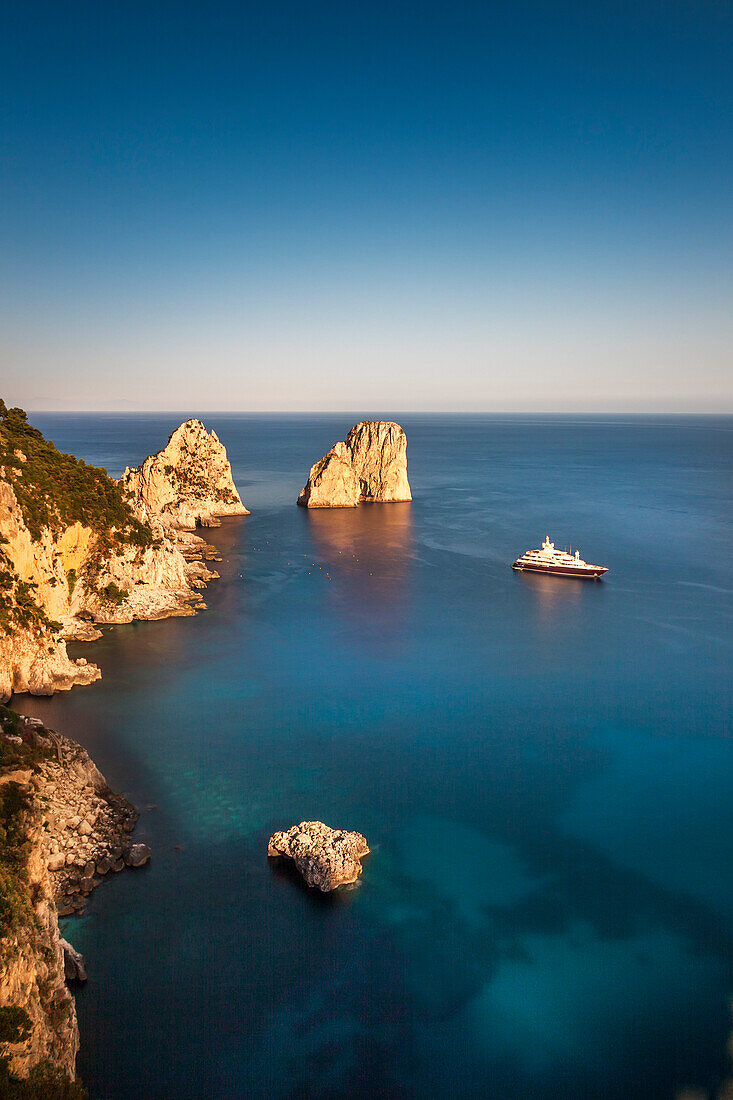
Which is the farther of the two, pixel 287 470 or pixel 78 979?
pixel 287 470

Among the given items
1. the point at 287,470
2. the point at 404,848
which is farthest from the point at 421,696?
the point at 287,470

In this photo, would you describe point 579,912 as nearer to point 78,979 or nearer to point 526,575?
point 78,979

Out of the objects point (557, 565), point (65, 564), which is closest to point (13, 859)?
point (65, 564)

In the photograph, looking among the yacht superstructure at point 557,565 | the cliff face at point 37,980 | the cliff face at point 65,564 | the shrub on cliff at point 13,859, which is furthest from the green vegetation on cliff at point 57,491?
the yacht superstructure at point 557,565

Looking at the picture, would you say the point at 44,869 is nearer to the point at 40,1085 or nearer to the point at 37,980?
the point at 37,980

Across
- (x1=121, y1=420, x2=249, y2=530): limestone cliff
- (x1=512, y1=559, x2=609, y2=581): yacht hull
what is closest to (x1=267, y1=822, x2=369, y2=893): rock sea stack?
(x1=512, y1=559, x2=609, y2=581): yacht hull

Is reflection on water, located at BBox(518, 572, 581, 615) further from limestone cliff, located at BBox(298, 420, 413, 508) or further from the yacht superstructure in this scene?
limestone cliff, located at BBox(298, 420, 413, 508)
